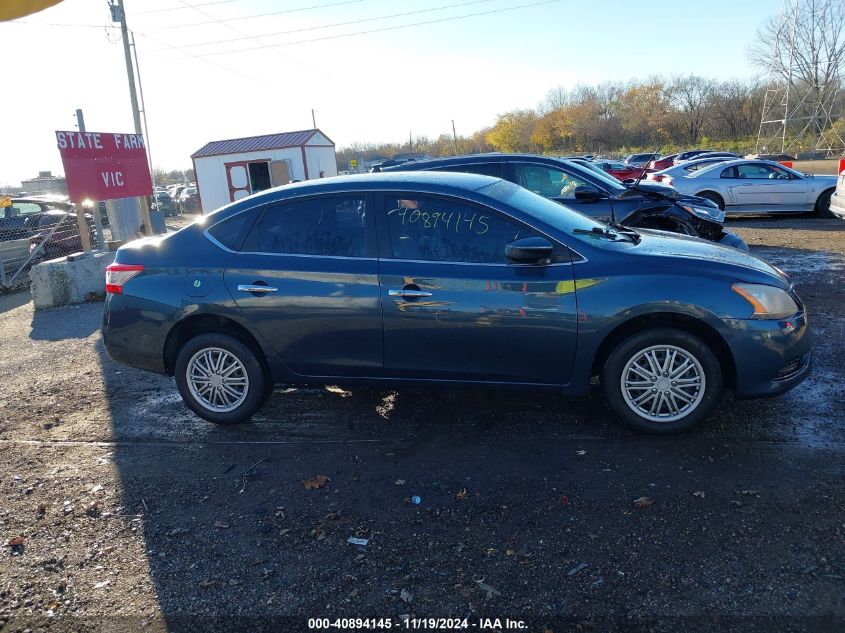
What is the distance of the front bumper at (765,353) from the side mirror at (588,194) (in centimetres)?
419

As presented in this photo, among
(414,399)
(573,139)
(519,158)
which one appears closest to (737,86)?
(573,139)

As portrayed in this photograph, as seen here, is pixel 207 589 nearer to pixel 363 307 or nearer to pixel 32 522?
pixel 32 522

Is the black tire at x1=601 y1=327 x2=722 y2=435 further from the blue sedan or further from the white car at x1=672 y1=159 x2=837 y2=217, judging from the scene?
the white car at x1=672 y1=159 x2=837 y2=217

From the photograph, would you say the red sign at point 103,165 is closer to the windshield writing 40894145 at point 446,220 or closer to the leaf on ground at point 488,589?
the windshield writing 40894145 at point 446,220

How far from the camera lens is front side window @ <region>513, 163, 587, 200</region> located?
27.3 feet

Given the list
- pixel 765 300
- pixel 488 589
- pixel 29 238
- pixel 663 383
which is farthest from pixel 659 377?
pixel 29 238

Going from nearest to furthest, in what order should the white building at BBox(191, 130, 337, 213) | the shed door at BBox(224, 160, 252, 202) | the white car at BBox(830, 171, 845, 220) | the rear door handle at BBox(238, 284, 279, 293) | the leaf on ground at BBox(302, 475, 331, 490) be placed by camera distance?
the leaf on ground at BBox(302, 475, 331, 490) → the rear door handle at BBox(238, 284, 279, 293) → the white car at BBox(830, 171, 845, 220) → the white building at BBox(191, 130, 337, 213) → the shed door at BBox(224, 160, 252, 202)

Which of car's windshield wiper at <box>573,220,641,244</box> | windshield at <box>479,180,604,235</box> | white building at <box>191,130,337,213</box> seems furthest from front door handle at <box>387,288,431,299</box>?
white building at <box>191,130,337,213</box>

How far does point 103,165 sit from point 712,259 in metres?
11.0

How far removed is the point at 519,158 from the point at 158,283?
511 cm

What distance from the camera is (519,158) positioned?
8.35m

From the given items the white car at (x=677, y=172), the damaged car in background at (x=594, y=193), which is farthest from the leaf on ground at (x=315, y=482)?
the white car at (x=677, y=172)

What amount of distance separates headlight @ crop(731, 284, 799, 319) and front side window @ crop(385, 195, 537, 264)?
4.55ft

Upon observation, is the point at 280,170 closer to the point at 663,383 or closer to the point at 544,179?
the point at 544,179
